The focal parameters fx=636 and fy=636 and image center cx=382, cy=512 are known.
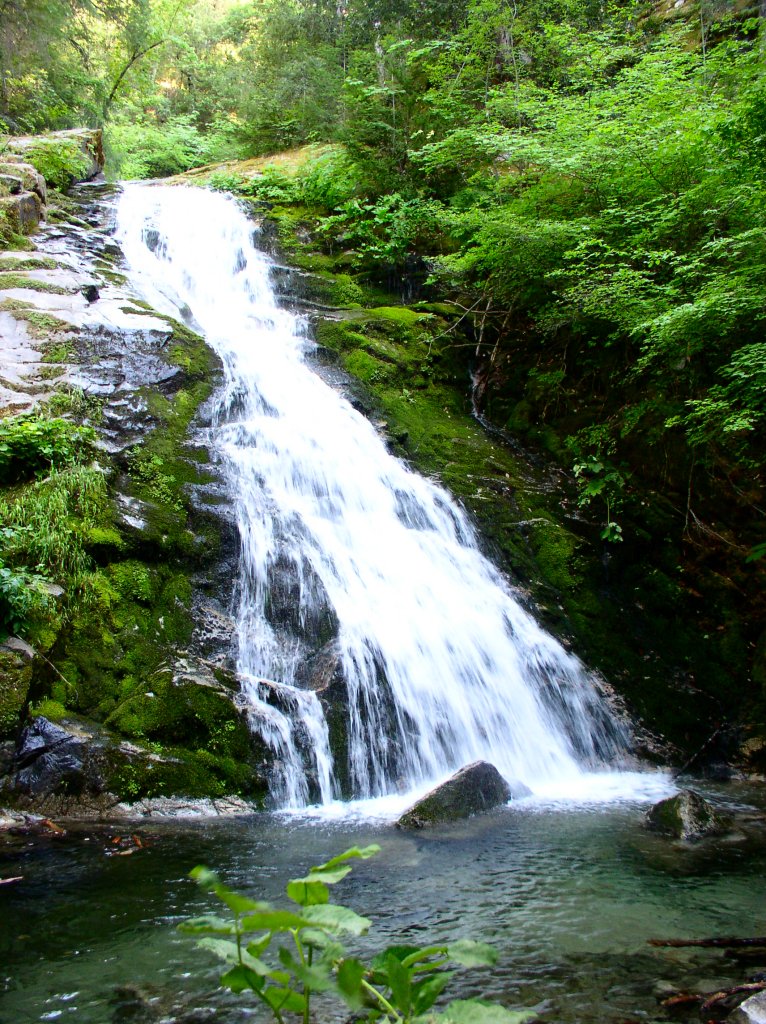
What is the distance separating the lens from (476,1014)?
1343 mm

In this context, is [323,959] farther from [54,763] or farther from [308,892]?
[54,763]

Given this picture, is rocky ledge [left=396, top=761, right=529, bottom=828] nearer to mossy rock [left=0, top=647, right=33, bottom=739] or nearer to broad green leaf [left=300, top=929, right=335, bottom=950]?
mossy rock [left=0, top=647, right=33, bottom=739]

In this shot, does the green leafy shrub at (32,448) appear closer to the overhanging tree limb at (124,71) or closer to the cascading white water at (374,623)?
the cascading white water at (374,623)

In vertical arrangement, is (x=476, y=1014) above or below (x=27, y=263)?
below

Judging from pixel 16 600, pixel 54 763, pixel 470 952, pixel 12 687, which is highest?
pixel 16 600

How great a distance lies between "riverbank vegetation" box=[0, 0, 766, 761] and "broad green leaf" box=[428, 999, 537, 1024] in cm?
685

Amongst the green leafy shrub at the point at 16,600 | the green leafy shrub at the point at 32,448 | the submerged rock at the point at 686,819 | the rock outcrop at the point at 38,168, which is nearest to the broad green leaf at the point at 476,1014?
the submerged rock at the point at 686,819

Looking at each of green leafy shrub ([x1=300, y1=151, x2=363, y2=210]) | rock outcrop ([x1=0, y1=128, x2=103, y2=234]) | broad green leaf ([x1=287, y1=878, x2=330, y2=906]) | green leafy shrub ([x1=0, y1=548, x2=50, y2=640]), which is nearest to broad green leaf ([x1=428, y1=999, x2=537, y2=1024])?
broad green leaf ([x1=287, y1=878, x2=330, y2=906])

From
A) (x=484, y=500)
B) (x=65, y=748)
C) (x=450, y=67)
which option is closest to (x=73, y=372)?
(x=65, y=748)

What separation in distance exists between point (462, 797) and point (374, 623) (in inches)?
87.7

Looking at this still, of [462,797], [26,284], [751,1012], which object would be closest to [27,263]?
[26,284]

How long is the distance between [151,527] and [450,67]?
12623 millimetres

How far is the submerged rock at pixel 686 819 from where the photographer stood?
15.7 feet

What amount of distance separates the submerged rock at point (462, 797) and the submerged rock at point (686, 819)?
3.96ft
